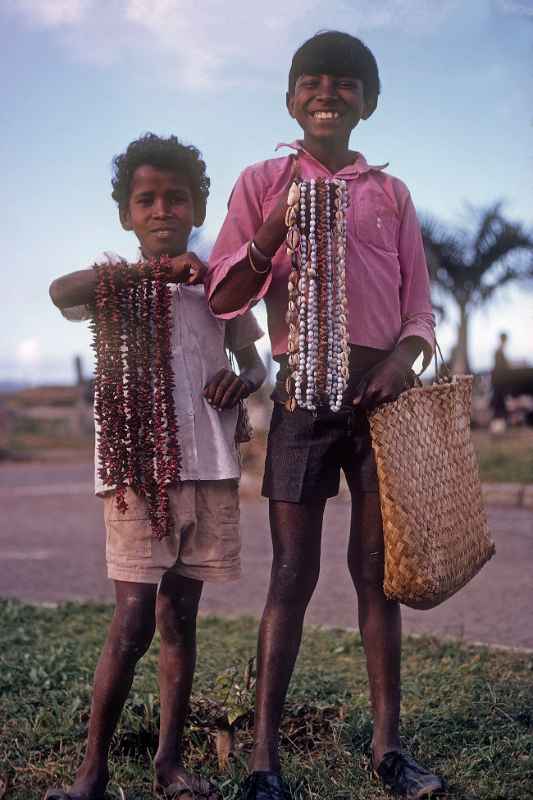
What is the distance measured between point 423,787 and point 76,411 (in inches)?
780

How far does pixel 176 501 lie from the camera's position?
2.66m

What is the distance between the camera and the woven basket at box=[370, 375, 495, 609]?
2588 mm

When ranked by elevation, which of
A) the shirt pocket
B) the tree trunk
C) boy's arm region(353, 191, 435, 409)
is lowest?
boy's arm region(353, 191, 435, 409)

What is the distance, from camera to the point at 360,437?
277 centimetres

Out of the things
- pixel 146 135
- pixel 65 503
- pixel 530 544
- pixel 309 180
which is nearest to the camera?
pixel 309 180

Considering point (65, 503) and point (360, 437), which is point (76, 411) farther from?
point (360, 437)

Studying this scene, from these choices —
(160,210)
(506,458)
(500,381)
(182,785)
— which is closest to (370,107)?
(160,210)

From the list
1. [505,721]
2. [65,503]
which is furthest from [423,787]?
[65,503]

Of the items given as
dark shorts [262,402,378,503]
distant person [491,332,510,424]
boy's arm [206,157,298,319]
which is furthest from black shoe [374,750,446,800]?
distant person [491,332,510,424]

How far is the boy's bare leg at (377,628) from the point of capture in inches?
110

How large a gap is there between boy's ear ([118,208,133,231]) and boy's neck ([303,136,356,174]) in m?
0.60

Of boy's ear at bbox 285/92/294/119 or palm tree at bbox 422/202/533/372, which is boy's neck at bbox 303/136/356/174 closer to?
boy's ear at bbox 285/92/294/119

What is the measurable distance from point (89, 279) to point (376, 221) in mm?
860

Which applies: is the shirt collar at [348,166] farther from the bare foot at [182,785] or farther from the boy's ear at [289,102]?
the bare foot at [182,785]
